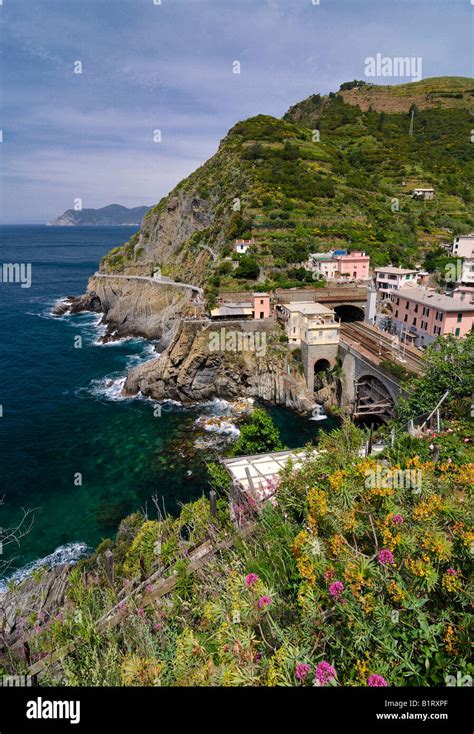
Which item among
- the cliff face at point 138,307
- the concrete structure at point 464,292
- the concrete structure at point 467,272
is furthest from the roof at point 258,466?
the concrete structure at point 467,272

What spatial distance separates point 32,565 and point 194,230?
76087 millimetres

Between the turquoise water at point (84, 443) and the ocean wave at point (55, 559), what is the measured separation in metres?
0.12

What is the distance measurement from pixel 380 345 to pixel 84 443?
29426 mm

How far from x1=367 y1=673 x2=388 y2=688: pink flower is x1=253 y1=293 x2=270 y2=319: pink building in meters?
42.4

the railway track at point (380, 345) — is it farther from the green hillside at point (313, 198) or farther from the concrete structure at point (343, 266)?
the green hillside at point (313, 198)

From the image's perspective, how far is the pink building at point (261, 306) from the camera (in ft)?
151

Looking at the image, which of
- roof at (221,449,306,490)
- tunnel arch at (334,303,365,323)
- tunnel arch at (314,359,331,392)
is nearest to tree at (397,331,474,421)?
roof at (221,449,306,490)

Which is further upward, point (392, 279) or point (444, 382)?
point (392, 279)

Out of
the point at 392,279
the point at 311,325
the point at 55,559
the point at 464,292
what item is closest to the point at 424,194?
the point at 392,279

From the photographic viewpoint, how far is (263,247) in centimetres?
6100

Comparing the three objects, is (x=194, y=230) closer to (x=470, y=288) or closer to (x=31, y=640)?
(x=470, y=288)

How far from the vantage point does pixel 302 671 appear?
5227 millimetres

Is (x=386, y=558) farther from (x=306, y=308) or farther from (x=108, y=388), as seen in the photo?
(x=108, y=388)

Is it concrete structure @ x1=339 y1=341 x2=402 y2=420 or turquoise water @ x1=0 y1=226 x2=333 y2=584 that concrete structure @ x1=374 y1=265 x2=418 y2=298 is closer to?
concrete structure @ x1=339 y1=341 x2=402 y2=420
